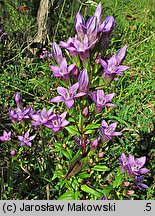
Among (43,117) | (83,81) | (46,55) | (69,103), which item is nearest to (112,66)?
(83,81)

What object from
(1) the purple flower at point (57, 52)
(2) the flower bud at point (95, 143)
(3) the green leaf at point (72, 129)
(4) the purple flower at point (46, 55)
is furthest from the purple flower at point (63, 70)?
(4) the purple flower at point (46, 55)

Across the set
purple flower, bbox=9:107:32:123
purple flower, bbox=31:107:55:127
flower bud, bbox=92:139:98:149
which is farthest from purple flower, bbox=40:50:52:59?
flower bud, bbox=92:139:98:149

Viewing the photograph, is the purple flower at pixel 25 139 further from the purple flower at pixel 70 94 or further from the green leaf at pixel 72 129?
the purple flower at pixel 70 94

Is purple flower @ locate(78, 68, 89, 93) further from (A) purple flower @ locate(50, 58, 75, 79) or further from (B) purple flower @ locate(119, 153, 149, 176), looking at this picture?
(B) purple flower @ locate(119, 153, 149, 176)

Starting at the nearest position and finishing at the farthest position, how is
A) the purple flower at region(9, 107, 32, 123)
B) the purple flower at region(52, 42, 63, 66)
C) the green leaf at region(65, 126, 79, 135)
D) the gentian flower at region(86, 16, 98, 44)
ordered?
the gentian flower at region(86, 16, 98, 44)
the purple flower at region(52, 42, 63, 66)
the green leaf at region(65, 126, 79, 135)
the purple flower at region(9, 107, 32, 123)

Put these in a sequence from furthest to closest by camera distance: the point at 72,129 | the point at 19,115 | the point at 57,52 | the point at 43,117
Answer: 1. the point at 19,115
2. the point at 43,117
3. the point at 72,129
4. the point at 57,52

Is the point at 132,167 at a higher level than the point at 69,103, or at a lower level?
lower

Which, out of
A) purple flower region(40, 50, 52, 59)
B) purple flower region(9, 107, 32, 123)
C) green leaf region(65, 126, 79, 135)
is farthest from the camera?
purple flower region(40, 50, 52, 59)

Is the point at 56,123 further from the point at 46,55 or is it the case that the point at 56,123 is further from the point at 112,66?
the point at 46,55
